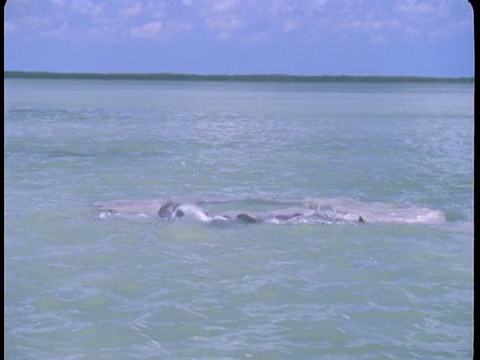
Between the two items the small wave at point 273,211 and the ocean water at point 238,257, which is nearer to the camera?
the ocean water at point 238,257

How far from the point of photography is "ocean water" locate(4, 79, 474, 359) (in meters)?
2.98

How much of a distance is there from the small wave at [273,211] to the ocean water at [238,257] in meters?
0.02

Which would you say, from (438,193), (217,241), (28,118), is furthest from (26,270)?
(28,118)

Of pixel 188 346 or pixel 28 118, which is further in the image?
pixel 28 118

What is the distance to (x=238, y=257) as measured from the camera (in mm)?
4227

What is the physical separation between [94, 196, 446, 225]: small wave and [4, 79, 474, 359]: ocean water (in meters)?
0.02

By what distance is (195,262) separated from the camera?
4.12 meters

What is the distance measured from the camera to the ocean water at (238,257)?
298 cm

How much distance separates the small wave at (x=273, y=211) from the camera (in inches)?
201

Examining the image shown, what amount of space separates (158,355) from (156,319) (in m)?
0.43

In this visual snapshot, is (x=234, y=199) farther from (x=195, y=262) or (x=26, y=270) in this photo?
(x=26, y=270)

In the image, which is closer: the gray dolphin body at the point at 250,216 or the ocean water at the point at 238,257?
the ocean water at the point at 238,257

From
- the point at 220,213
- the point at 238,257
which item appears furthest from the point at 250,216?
the point at 238,257

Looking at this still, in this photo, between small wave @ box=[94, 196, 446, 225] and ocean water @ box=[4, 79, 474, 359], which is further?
small wave @ box=[94, 196, 446, 225]
